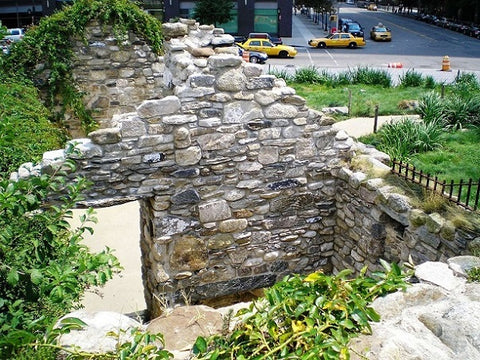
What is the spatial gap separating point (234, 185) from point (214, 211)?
0.40 metres

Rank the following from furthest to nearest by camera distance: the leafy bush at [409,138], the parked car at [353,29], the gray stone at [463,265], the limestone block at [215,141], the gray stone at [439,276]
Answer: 1. the parked car at [353,29]
2. the leafy bush at [409,138]
3. the limestone block at [215,141]
4. the gray stone at [463,265]
5. the gray stone at [439,276]

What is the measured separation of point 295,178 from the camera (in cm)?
666

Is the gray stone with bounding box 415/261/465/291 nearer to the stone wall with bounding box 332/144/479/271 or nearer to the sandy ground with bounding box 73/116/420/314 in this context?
the stone wall with bounding box 332/144/479/271

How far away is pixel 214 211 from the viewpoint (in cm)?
633

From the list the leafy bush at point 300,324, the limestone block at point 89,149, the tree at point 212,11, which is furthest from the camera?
the tree at point 212,11

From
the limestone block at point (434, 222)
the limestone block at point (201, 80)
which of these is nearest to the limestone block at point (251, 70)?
the limestone block at point (201, 80)

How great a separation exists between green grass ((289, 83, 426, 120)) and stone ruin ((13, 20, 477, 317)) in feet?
23.6

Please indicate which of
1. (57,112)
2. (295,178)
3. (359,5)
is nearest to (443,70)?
(57,112)

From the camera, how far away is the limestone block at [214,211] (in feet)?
20.6

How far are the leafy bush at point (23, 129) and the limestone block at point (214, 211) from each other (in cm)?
214

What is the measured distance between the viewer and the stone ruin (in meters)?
5.80

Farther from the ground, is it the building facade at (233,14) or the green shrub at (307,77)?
the building facade at (233,14)

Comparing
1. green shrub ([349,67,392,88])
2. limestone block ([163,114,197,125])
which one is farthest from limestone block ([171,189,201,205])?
green shrub ([349,67,392,88])

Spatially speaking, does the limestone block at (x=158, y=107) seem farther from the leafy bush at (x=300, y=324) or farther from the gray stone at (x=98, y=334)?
the leafy bush at (x=300, y=324)
